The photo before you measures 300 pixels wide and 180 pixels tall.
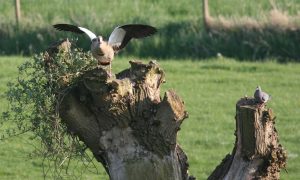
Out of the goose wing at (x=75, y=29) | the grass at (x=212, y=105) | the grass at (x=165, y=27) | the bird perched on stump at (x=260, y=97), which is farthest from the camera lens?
the grass at (x=165, y=27)

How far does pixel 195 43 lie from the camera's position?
20.3 m

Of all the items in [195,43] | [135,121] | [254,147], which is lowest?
[195,43]

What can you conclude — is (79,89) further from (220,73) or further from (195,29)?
(195,29)

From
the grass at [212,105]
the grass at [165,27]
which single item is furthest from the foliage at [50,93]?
the grass at [165,27]

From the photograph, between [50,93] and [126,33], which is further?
[126,33]

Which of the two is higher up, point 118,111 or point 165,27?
point 118,111

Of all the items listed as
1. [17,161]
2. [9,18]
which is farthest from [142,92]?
[9,18]

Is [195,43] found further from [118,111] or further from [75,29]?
[118,111]

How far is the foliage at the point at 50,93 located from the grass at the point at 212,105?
343cm

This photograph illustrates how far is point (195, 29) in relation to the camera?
68.1 feet

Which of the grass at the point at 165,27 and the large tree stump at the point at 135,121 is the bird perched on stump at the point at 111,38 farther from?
the grass at the point at 165,27

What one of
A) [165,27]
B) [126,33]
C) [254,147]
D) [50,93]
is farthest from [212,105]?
[50,93]

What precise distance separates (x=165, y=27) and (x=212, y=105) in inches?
180

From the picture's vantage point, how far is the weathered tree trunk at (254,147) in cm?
796
